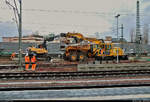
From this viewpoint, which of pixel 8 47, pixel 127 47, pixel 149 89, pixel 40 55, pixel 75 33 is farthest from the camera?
pixel 127 47

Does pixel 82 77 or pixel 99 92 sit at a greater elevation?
pixel 99 92

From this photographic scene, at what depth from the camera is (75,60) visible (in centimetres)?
1847

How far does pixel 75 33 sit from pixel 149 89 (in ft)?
49.8

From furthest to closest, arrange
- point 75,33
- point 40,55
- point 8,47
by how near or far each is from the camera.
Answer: point 8,47 < point 40,55 < point 75,33

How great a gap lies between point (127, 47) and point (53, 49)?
22.7 m

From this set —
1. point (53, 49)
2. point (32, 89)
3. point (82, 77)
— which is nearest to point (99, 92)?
point (32, 89)

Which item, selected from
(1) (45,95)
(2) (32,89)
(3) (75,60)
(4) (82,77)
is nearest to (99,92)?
(1) (45,95)

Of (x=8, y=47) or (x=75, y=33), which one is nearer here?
(x=75, y=33)

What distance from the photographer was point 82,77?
9.90m

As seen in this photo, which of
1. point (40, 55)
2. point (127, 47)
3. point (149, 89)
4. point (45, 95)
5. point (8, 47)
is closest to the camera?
point (45, 95)

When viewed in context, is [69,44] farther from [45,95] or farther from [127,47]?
[127,47]

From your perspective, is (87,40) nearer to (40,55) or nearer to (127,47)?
(40,55)

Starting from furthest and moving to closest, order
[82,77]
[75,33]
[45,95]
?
[75,33] → [82,77] → [45,95]

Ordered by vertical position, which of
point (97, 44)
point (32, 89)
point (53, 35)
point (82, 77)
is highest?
point (53, 35)
